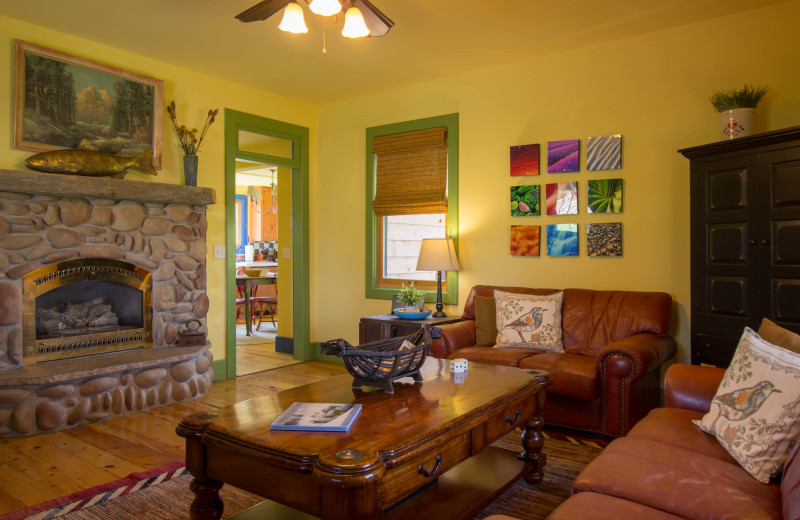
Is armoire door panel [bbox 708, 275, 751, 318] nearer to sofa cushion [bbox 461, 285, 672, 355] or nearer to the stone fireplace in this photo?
sofa cushion [bbox 461, 285, 672, 355]

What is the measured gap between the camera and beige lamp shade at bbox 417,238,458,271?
447 centimetres

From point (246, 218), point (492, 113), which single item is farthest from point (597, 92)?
point (246, 218)

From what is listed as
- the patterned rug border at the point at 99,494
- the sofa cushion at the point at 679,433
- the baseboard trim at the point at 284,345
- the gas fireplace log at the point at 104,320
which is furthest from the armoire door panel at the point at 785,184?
the baseboard trim at the point at 284,345

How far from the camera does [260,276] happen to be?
870 centimetres

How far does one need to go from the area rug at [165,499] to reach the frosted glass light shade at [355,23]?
2.38 m

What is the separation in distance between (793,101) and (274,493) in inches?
146

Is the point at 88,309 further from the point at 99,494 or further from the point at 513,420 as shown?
the point at 513,420

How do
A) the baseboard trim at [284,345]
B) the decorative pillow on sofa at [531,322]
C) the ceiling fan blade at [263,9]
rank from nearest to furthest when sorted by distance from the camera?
the ceiling fan blade at [263,9] < the decorative pillow on sofa at [531,322] < the baseboard trim at [284,345]

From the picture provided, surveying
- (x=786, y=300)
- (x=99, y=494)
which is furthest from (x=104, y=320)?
(x=786, y=300)

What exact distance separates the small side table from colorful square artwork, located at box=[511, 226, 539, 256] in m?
0.75

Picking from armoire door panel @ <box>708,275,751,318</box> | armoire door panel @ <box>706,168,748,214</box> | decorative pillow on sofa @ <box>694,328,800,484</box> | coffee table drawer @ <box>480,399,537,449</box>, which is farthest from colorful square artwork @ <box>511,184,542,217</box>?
decorative pillow on sofa @ <box>694,328,800,484</box>

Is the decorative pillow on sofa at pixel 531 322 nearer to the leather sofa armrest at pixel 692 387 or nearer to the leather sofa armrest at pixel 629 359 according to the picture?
the leather sofa armrest at pixel 629 359

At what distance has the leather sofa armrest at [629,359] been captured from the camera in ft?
9.98

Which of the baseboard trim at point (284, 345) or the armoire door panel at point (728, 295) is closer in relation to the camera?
the armoire door panel at point (728, 295)
